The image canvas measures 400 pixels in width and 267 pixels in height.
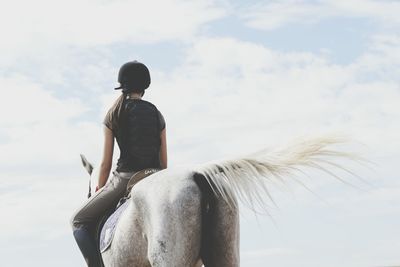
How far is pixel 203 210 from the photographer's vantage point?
6.96 m

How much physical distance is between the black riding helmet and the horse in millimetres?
1275

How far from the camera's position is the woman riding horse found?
311 inches

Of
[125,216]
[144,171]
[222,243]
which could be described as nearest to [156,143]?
[144,171]

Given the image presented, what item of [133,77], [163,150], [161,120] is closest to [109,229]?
[163,150]

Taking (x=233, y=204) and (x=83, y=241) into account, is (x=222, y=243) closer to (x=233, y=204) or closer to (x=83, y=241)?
(x=233, y=204)

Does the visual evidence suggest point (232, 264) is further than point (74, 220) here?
No

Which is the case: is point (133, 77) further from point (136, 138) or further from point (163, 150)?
point (163, 150)

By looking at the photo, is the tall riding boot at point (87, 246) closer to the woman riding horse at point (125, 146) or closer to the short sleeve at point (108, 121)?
the woman riding horse at point (125, 146)

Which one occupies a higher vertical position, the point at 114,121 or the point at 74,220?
the point at 114,121

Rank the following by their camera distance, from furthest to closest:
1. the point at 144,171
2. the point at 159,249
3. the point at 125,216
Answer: the point at 144,171 → the point at 125,216 → the point at 159,249

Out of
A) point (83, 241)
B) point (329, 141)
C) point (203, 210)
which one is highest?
point (329, 141)

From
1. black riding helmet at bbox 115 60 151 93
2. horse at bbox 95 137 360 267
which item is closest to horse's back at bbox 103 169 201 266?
horse at bbox 95 137 360 267

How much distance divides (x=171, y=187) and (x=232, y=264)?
0.87 metres

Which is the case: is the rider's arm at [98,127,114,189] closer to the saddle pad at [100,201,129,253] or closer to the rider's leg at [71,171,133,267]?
the rider's leg at [71,171,133,267]
